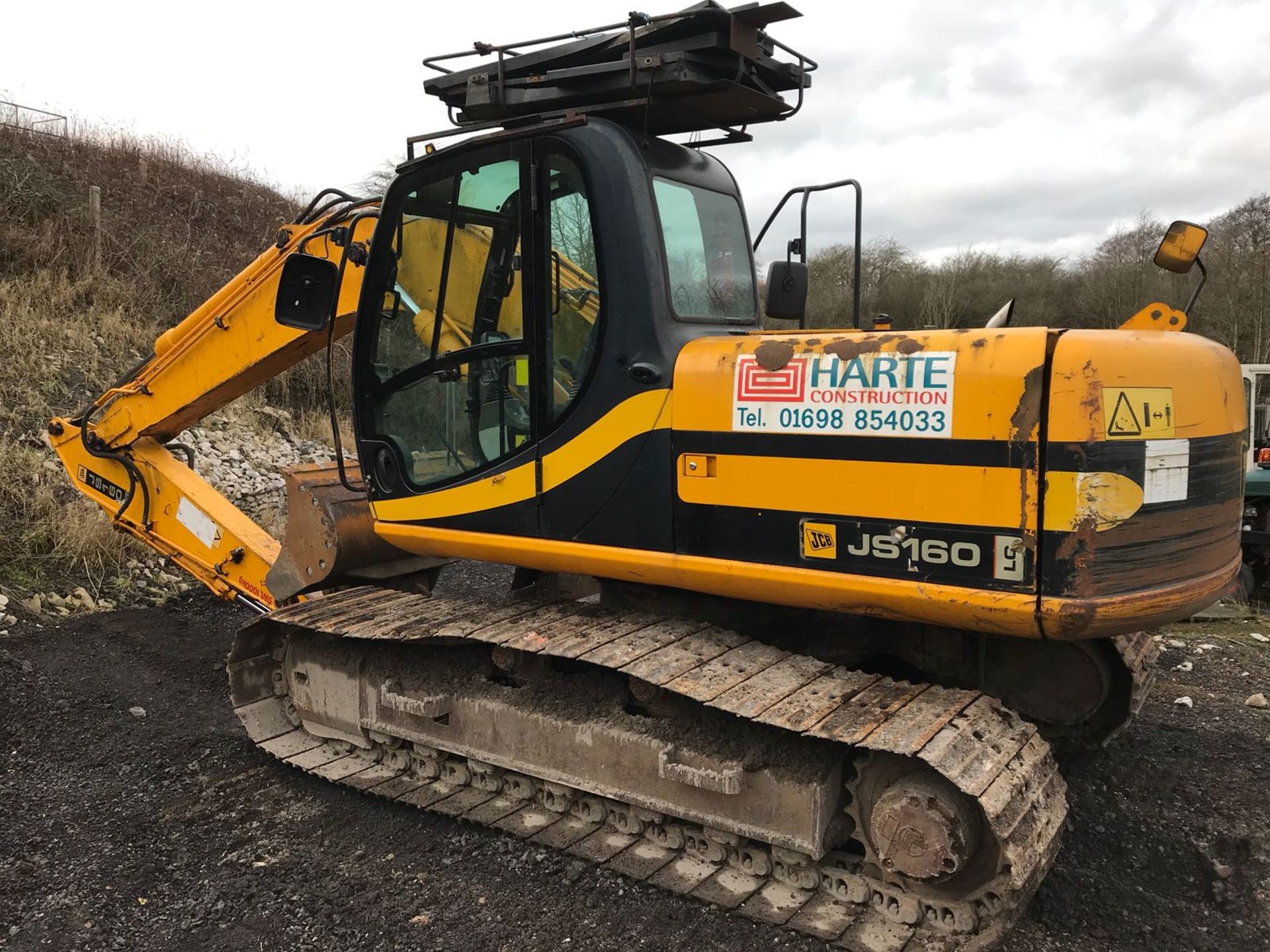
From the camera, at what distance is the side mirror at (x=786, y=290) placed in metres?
3.90

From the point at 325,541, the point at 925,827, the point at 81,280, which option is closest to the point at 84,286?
the point at 81,280

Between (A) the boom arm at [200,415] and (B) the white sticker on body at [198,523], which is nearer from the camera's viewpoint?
(A) the boom arm at [200,415]

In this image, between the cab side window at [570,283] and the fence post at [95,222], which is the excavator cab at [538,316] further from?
the fence post at [95,222]

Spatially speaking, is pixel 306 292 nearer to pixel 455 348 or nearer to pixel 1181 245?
pixel 455 348

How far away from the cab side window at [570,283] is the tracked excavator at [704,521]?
0.05ft

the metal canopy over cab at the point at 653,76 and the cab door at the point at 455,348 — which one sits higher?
the metal canopy over cab at the point at 653,76

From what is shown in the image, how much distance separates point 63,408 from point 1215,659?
975 cm

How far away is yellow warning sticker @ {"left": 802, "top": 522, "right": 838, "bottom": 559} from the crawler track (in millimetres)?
457

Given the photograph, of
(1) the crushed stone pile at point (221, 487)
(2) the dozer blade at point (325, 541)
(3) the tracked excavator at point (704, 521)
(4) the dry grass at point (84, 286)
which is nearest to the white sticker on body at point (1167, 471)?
(3) the tracked excavator at point (704, 521)

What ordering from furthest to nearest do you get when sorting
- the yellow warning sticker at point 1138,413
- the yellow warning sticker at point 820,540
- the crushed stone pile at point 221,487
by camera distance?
the crushed stone pile at point 221,487, the yellow warning sticker at point 820,540, the yellow warning sticker at point 1138,413

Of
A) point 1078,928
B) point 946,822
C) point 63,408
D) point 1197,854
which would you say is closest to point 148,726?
point 946,822

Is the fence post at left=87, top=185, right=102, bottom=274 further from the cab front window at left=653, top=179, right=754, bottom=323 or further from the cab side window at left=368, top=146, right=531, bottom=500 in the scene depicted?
the cab front window at left=653, top=179, right=754, bottom=323

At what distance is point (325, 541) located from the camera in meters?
4.44

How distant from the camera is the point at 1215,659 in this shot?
5.75 metres
